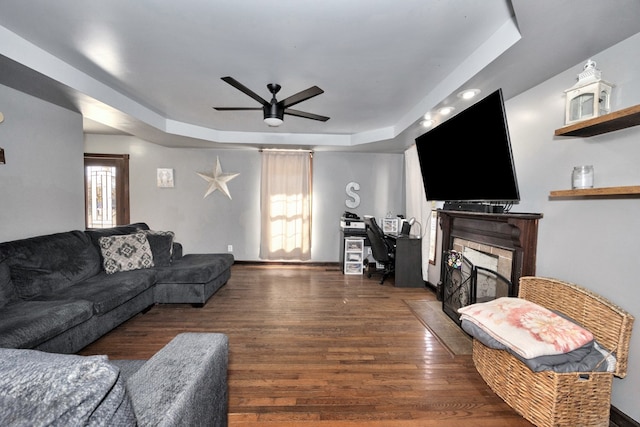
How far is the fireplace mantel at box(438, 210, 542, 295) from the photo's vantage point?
217 cm

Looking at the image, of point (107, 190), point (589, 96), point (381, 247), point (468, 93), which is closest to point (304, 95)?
point (468, 93)

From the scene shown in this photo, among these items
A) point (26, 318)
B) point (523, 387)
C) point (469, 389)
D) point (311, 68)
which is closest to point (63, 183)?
point (26, 318)

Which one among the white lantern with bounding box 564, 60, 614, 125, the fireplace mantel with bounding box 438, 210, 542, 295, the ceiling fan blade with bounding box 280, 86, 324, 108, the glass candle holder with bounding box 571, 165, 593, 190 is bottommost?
the fireplace mantel with bounding box 438, 210, 542, 295

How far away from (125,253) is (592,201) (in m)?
4.12

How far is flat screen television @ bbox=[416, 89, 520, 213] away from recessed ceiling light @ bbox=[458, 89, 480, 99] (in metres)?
0.18

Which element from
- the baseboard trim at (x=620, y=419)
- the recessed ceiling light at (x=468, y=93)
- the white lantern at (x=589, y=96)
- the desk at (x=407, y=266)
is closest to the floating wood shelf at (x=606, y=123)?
the white lantern at (x=589, y=96)

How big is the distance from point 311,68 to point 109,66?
5.70ft

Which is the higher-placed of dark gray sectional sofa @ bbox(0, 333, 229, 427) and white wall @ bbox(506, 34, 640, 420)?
white wall @ bbox(506, 34, 640, 420)

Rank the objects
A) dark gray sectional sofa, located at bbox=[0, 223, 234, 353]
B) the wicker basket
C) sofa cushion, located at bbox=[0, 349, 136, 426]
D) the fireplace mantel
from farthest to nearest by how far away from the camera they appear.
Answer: the fireplace mantel → dark gray sectional sofa, located at bbox=[0, 223, 234, 353] → the wicker basket → sofa cushion, located at bbox=[0, 349, 136, 426]

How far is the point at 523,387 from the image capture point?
162cm

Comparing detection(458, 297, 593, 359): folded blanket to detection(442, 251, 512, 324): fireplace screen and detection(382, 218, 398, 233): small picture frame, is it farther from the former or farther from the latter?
detection(382, 218, 398, 233): small picture frame

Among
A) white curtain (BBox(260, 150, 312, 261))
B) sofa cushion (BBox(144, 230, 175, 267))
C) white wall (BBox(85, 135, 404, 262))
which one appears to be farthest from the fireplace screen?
sofa cushion (BBox(144, 230, 175, 267))

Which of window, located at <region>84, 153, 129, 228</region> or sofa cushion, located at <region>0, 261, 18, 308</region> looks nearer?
sofa cushion, located at <region>0, 261, 18, 308</region>

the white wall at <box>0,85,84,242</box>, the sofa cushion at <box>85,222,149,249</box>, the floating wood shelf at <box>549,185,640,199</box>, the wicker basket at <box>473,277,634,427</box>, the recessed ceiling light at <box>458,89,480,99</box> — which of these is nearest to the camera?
the floating wood shelf at <box>549,185,640,199</box>
